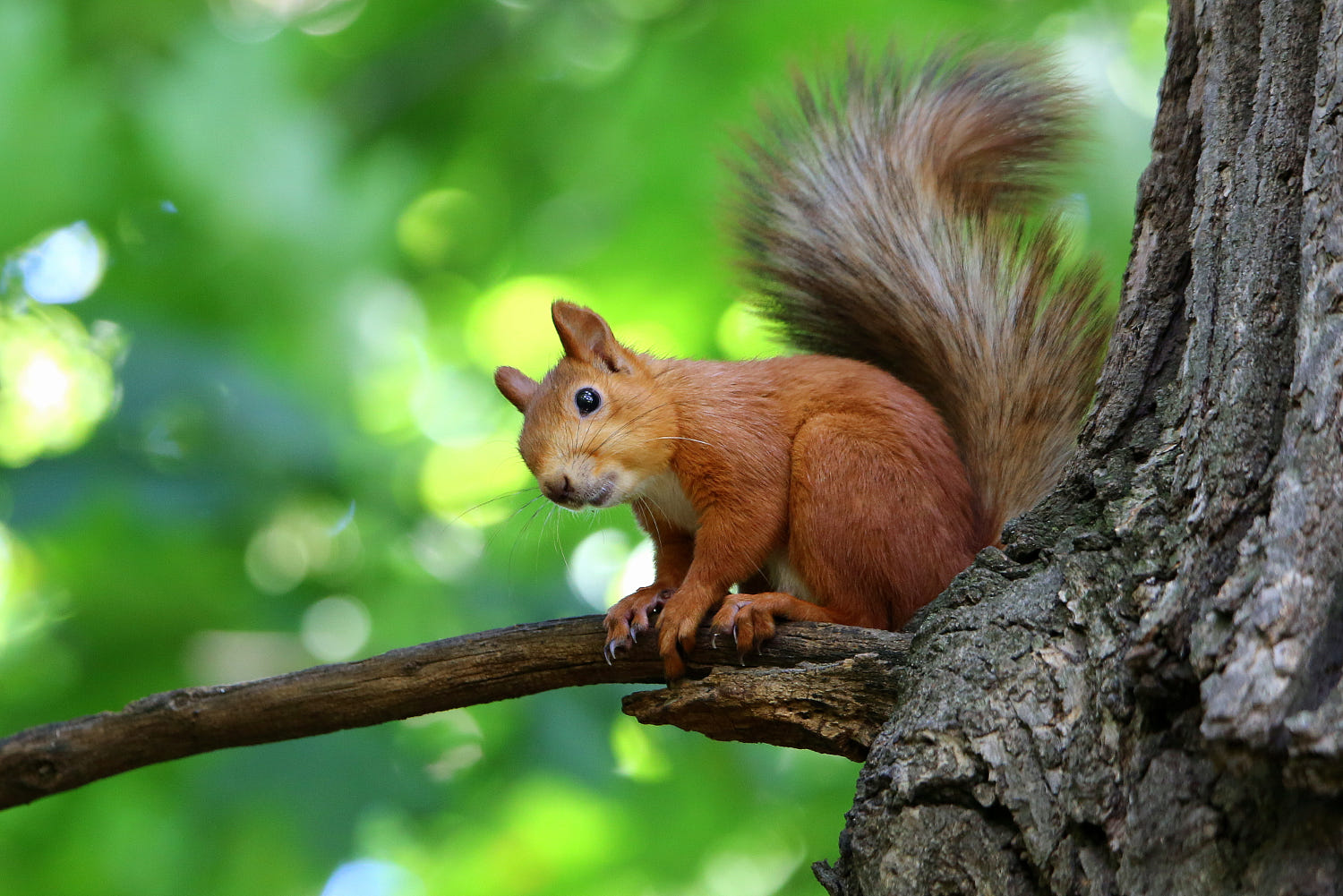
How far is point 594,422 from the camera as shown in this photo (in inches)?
80.0

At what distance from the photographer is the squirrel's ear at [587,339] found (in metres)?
2.14

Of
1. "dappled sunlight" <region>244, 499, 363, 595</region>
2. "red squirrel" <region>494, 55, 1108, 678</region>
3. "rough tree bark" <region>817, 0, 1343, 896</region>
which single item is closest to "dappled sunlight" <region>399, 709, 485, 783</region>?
"dappled sunlight" <region>244, 499, 363, 595</region>

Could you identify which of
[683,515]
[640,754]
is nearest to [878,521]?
[683,515]

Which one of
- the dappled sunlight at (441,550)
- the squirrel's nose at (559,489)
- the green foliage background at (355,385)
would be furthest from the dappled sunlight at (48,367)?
the squirrel's nose at (559,489)

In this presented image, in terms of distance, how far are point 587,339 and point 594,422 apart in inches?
8.3

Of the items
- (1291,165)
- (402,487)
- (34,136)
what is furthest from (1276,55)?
(34,136)

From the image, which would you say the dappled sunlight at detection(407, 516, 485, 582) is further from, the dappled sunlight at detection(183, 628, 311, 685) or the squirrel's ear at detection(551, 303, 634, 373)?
the squirrel's ear at detection(551, 303, 634, 373)

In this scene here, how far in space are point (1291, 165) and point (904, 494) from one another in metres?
0.81

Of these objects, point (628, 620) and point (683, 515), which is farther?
point (683, 515)

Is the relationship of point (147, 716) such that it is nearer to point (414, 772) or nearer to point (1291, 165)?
point (414, 772)

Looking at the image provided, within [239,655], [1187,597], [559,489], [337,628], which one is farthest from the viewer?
[337,628]

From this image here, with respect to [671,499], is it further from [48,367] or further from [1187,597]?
[48,367]

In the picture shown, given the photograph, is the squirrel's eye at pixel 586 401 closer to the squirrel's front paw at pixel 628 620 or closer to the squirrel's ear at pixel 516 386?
the squirrel's ear at pixel 516 386

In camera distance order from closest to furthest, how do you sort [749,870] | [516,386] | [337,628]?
[516,386] → [337,628] → [749,870]
